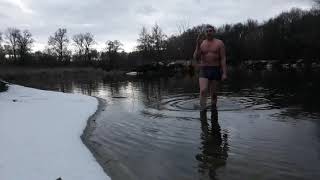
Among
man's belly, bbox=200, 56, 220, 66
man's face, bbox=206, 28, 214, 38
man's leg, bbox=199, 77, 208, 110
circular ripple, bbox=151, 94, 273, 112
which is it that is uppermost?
man's face, bbox=206, 28, 214, 38

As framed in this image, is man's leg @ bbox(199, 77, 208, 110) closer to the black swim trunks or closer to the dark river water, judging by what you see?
the black swim trunks

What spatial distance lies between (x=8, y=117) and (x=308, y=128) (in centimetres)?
605

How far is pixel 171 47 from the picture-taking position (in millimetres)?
94000

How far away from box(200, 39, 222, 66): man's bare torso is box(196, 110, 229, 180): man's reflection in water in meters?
2.55

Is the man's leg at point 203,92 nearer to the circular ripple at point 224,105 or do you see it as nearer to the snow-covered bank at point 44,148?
the circular ripple at point 224,105

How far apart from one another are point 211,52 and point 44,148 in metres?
5.57

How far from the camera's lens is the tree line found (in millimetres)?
78812

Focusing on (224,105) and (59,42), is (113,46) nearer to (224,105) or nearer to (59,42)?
(59,42)

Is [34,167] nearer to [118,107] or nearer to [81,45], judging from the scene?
[118,107]

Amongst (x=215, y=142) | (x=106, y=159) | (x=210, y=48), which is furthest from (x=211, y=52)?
(x=106, y=159)

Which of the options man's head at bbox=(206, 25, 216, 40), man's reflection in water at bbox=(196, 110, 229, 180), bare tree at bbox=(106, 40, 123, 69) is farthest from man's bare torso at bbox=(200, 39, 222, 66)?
bare tree at bbox=(106, 40, 123, 69)

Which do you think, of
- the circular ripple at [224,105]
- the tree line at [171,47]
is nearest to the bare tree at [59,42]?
the tree line at [171,47]

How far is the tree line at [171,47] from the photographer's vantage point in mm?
78812

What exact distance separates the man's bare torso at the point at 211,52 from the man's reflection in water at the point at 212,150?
2.55 m
